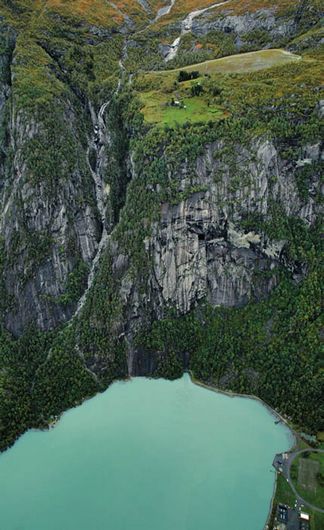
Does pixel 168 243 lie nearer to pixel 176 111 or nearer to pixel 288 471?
pixel 176 111

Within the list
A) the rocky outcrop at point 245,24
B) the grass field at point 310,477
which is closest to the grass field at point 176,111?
the rocky outcrop at point 245,24

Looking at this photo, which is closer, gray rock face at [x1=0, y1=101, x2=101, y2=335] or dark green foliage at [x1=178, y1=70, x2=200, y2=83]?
gray rock face at [x1=0, y1=101, x2=101, y2=335]

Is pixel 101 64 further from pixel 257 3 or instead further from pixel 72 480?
pixel 72 480

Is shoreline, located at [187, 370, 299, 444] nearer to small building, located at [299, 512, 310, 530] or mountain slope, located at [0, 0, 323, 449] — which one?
mountain slope, located at [0, 0, 323, 449]

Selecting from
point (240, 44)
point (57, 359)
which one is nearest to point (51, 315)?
point (57, 359)

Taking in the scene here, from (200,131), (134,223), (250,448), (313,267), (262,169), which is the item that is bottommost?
(250,448)

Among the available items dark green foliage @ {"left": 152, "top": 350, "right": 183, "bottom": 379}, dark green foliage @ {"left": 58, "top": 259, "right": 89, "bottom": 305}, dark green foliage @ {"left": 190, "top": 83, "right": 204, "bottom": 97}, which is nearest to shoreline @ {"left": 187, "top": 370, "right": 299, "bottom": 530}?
dark green foliage @ {"left": 152, "top": 350, "right": 183, "bottom": 379}

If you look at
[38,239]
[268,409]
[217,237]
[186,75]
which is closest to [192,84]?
[186,75]
